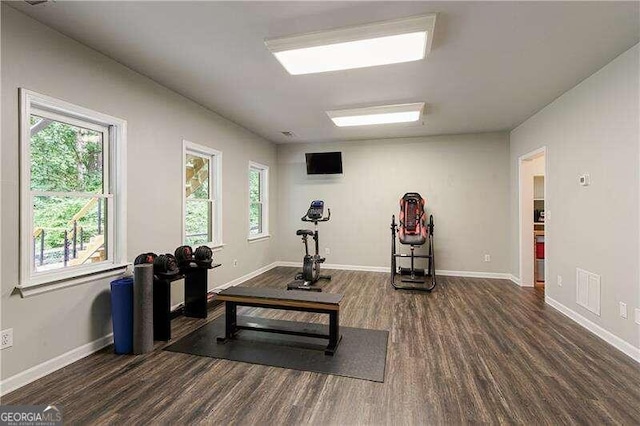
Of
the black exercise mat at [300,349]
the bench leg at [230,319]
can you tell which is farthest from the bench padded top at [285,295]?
the black exercise mat at [300,349]

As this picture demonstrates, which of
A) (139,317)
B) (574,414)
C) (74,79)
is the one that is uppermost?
(74,79)

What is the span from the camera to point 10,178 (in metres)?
2.21

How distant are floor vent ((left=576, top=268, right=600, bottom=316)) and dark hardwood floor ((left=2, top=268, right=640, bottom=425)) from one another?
0.30 m

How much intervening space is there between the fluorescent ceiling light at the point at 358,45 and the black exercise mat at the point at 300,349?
276 centimetres

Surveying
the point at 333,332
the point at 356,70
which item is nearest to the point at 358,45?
the point at 356,70

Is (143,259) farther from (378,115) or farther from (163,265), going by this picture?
(378,115)

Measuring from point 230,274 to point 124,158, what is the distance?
260 centimetres

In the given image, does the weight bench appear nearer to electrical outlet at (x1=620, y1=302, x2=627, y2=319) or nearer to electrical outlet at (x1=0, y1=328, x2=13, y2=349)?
electrical outlet at (x1=0, y1=328, x2=13, y2=349)

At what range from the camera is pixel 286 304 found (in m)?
2.88

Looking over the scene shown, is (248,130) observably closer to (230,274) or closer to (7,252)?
(230,274)

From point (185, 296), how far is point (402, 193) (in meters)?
4.52

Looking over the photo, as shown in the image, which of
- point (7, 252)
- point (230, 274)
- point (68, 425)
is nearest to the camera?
point (68, 425)

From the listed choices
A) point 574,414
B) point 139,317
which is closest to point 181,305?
point 139,317

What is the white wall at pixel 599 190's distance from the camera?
8.95ft
